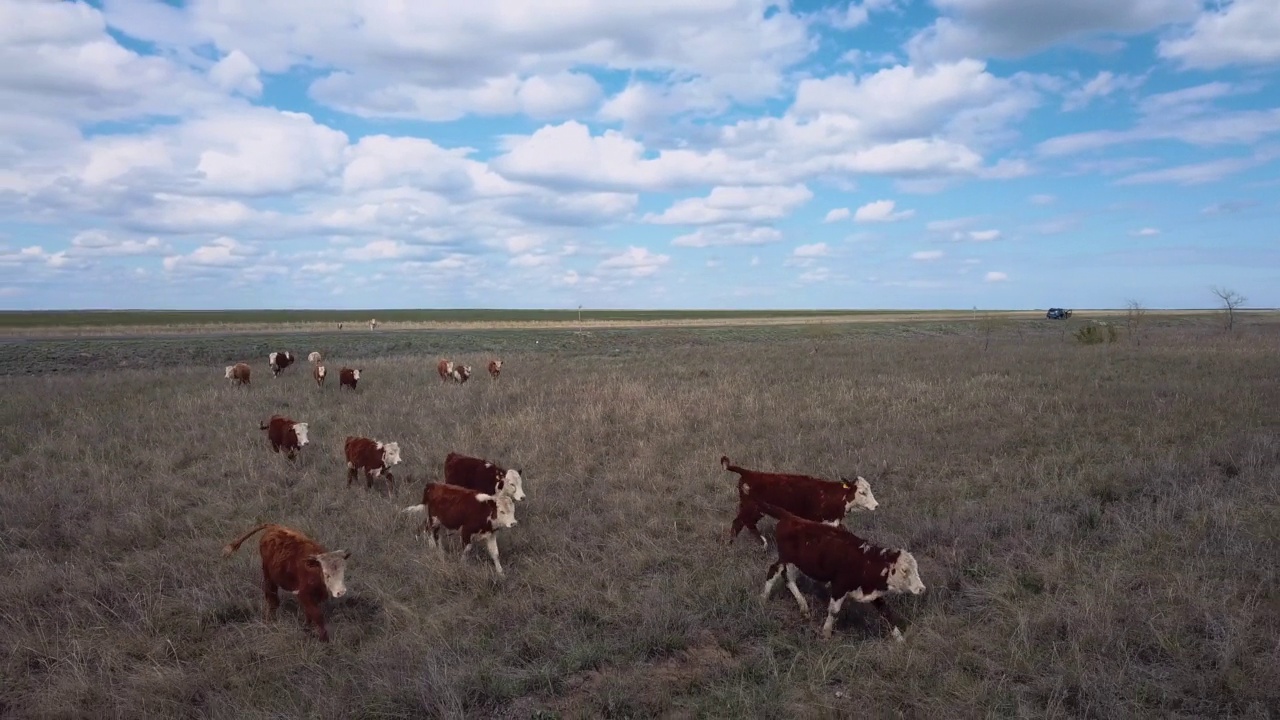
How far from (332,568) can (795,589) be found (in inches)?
157

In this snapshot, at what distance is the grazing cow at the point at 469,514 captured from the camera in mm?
7488

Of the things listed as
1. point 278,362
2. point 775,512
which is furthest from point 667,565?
point 278,362

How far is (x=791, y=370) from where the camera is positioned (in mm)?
21281

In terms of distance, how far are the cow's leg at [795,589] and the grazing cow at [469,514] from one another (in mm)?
2872

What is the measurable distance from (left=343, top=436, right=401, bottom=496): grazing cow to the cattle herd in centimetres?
1

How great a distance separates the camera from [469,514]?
764 centimetres

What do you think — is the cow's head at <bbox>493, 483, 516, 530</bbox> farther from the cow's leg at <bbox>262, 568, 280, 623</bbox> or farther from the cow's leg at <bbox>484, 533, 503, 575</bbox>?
the cow's leg at <bbox>262, 568, 280, 623</bbox>

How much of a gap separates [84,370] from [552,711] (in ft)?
106

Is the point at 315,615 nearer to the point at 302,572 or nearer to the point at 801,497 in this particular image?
the point at 302,572

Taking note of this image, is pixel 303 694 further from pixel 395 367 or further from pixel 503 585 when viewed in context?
pixel 395 367

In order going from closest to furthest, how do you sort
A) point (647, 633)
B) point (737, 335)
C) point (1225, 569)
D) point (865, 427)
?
point (647, 633) < point (1225, 569) < point (865, 427) < point (737, 335)

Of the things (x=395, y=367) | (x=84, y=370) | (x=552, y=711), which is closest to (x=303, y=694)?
(x=552, y=711)

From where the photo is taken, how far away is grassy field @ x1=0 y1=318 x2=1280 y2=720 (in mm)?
5066

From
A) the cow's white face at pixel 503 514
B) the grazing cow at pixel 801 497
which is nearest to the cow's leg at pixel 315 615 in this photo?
the cow's white face at pixel 503 514
